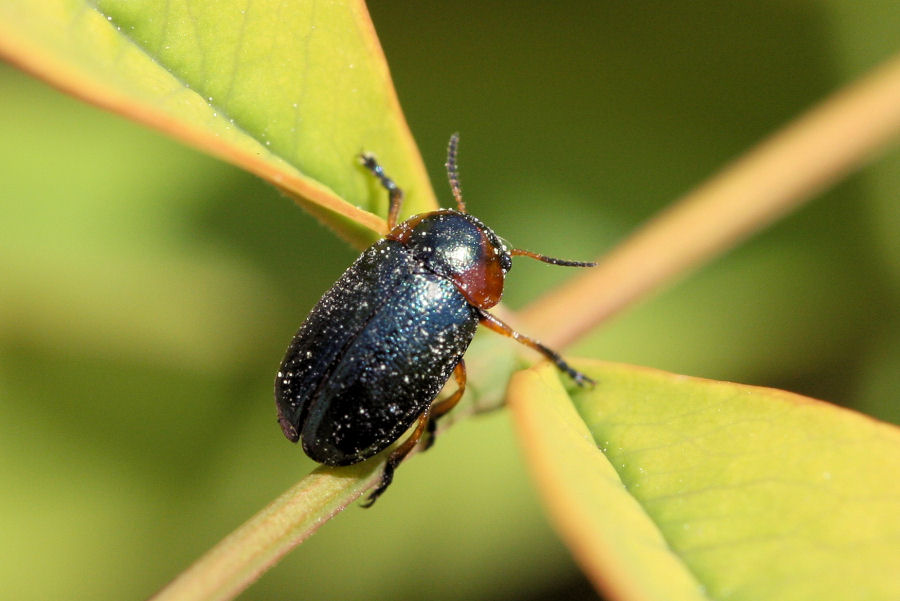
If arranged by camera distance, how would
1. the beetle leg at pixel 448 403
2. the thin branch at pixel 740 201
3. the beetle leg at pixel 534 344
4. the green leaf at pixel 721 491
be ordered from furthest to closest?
the thin branch at pixel 740 201 → the beetle leg at pixel 448 403 → the beetle leg at pixel 534 344 → the green leaf at pixel 721 491

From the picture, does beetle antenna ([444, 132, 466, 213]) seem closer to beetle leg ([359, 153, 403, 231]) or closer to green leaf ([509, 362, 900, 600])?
beetle leg ([359, 153, 403, 231])

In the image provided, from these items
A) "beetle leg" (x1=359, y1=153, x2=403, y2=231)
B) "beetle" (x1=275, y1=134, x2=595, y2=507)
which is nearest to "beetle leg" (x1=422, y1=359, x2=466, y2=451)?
"beetle" (x1=275, y1=134, x2=595, y2=507)

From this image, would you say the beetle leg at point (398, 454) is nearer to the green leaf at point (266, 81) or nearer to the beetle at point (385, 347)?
the beetle at point (385, 347)

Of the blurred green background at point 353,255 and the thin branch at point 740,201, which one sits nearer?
the thin branch at point 740,201

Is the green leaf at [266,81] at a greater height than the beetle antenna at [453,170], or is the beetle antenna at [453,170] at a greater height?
the green leaf at [266,81]

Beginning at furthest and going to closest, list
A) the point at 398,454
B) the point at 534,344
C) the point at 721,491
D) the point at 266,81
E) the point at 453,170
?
the point at 453,170 < the point at 534,344 < the point at 398,454 < the point at 266,81 < the point at 721,491

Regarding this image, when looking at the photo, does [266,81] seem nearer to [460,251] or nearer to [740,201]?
[460,251]

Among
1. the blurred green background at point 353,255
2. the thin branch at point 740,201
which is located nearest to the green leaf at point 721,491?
the thin branch at point 740,201

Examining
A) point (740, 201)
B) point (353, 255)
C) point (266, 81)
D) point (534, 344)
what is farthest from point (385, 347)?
point (740, 201)
